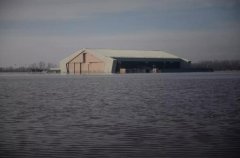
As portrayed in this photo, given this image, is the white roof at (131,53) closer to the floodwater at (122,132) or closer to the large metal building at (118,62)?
the large metal building at (118,62)

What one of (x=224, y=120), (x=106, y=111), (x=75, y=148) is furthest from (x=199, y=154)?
(x=106, y=111)

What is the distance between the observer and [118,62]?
7006cm

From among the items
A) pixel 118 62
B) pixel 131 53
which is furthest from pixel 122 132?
pixel 131 53

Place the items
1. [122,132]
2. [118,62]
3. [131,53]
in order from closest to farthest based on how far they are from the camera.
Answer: [122,132] < [118,62] < [131,53]

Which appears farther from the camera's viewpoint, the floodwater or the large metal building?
the large metal building

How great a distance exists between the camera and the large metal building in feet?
229

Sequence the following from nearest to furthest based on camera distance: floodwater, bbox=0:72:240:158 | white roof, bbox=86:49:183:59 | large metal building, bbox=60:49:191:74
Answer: floodwater, bbox=0:72:240:158, large metal building, bbox=60:49:191:74, white roof, bbox=86:49:183:59

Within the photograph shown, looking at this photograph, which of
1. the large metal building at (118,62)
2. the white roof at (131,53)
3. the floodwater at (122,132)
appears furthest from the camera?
the white roof at (131,53)

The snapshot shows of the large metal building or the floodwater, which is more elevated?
the large metal building

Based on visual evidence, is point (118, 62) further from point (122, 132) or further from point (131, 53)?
point (122, 132)

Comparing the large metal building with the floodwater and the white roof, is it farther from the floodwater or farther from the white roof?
the floodwater

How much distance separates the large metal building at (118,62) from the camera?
2751 inches

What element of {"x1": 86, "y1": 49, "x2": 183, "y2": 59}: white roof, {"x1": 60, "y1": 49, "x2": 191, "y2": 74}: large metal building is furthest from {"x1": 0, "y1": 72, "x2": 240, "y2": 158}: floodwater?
{"x1": 86, "y1": 49, "x2": 183, "y2": 59}: white roof

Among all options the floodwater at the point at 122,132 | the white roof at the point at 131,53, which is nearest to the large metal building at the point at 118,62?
the white roof at the point at 131,53
